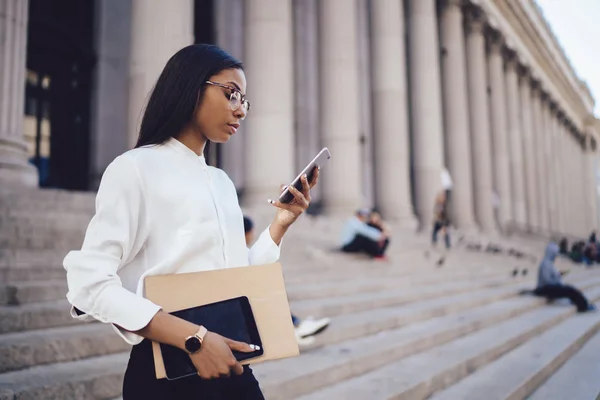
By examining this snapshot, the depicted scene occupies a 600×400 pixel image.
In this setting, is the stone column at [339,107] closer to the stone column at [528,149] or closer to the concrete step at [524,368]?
the concrete step at [524,368]

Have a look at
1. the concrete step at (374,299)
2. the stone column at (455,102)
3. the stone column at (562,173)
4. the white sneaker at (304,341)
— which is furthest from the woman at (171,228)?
the stone column at (562,173)

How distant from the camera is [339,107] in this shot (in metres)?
17.3

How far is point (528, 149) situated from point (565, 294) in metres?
30.4

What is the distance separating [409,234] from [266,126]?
664cm

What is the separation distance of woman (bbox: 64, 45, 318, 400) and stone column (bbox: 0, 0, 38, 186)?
801 cm

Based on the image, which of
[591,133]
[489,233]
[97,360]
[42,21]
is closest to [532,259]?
[489,233]

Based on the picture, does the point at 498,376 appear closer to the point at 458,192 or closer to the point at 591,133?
the point at 458,192

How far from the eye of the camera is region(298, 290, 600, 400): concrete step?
514 cm

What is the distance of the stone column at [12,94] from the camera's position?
8875 mm

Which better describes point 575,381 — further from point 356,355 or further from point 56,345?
point 56,345

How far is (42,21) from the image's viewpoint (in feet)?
48.8

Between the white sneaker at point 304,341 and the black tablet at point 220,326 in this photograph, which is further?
the white sneaker at point 304,341

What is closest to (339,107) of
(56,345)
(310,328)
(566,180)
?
(310,328)

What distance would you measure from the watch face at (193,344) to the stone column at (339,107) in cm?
1551
